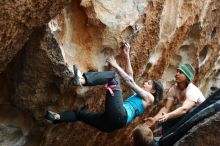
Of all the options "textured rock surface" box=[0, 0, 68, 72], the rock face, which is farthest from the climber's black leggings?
"textured rock surface" box=[0, 0, 68, 72]

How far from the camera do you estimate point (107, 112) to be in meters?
5.50

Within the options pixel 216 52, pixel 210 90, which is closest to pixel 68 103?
pixel 216 52

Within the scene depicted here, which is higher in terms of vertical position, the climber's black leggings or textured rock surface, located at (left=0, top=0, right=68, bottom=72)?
textured rock surface, located at (left=0, top=0, right=68, bottom=72)

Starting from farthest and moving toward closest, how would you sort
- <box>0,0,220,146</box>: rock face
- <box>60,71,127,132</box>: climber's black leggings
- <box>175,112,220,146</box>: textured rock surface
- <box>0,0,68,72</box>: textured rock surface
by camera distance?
<box>60,71,127,132</box>: climber's black leggings < <box>0,0,220,146</box>: rock face < <box>175,112,220,146</box>: textured rock surface < <box>0,0,68,72</box>: textured rock surface

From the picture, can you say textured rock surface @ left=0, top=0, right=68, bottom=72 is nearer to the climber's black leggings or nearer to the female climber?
the female climber

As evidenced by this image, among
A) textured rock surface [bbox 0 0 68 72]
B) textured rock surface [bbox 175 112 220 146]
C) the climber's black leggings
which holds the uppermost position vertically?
textured rock surface [bbox 0 0 68 72]

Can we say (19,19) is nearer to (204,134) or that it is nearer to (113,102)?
(113,102)

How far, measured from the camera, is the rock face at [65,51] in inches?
192

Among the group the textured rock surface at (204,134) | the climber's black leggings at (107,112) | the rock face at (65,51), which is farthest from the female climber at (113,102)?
the textured rock surface at (204,134)

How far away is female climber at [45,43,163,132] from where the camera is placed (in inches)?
208

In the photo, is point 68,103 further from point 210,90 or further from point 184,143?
point 210,90

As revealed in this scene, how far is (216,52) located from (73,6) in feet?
14.4

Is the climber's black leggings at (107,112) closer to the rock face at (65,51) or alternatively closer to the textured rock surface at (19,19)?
the rock face at (65,51)

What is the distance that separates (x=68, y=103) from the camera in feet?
20.7
